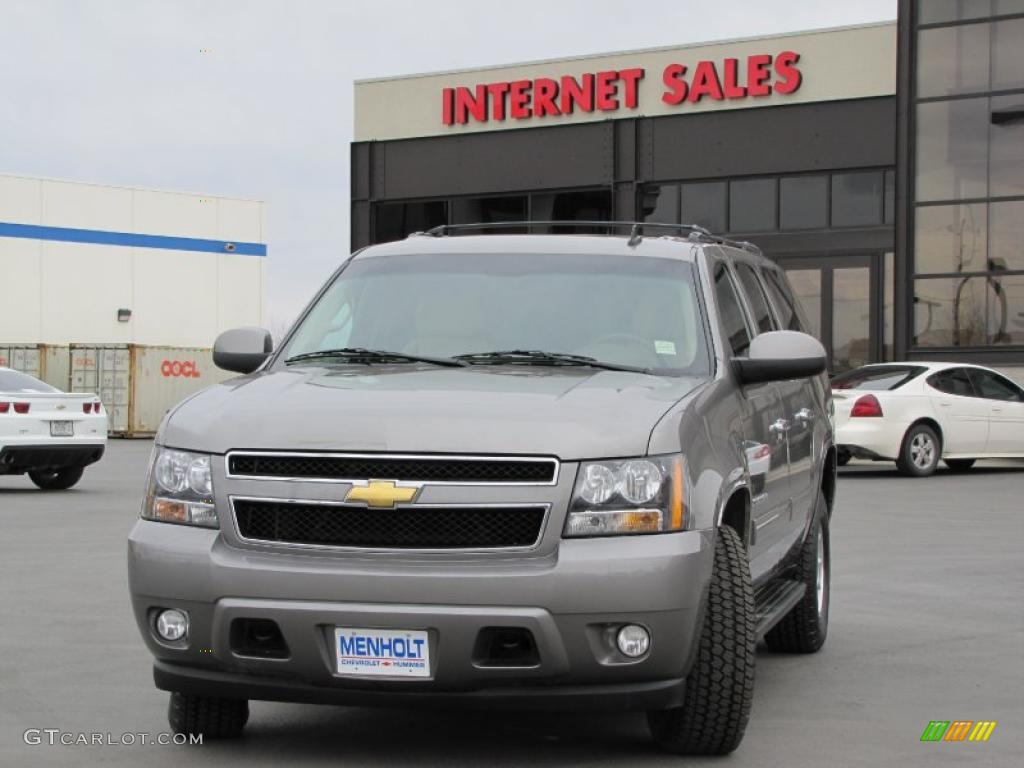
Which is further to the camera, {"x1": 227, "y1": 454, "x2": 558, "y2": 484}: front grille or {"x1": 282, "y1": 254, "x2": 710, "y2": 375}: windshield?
{"x1": 282, "y1": 254, "x2": 710, "y2": 375}: windshield

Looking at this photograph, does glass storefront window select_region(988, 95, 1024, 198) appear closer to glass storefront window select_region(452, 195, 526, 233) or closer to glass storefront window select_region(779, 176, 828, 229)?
glass storefront window select_region(779, 176, 828, 229)

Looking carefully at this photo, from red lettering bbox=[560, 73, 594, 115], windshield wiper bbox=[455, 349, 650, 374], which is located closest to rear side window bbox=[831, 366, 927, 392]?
windshield wiper bbox=[455, 349, 650, 374]

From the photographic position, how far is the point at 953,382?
76.4ft

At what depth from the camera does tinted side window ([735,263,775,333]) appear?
26.0 feet

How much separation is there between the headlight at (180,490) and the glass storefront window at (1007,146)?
2793cm

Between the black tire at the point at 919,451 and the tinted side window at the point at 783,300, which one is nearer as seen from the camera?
the tinted side window at the point at 783,300

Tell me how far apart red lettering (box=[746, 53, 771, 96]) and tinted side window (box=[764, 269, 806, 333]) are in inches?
1158

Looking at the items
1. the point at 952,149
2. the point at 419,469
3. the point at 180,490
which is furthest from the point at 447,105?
the point at 419,469

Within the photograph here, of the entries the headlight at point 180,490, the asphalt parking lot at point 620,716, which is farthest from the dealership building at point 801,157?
the headlight at point 180,490

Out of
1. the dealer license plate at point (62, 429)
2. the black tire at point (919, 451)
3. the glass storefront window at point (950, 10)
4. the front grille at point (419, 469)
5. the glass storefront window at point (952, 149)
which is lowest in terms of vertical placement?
the black tire at point (919, 451)

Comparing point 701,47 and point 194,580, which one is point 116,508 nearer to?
point 194,580

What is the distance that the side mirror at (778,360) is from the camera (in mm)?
6641

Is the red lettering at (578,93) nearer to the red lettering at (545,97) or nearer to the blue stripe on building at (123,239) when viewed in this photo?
the red lettering at (545,97)

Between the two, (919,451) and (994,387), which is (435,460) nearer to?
(919,451)
